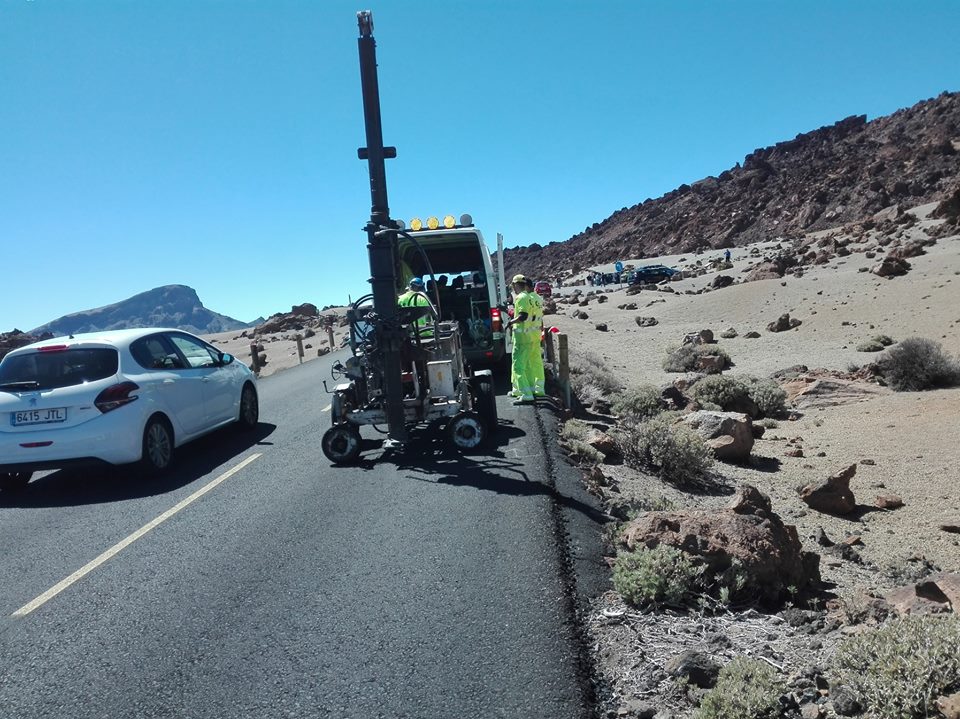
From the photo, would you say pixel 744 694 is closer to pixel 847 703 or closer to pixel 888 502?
pixel 847 703

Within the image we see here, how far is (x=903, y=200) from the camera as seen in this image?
70.5 meters

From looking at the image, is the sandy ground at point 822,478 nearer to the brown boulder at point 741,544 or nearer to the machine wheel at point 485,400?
the brown boulder at point 741,544

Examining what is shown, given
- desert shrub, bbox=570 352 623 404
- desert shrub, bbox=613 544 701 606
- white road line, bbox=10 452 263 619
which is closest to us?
desert shrub, bbox=613 544 701 606

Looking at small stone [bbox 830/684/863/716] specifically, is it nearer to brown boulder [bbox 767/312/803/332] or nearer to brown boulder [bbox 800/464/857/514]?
brown boulder [bbox 800/464/857/514]

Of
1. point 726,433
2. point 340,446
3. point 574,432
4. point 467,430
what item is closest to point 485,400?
point 467,430

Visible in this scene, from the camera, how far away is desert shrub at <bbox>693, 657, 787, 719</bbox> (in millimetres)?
2904

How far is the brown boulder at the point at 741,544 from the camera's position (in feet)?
14.4

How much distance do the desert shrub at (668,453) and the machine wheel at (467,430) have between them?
1.89 m

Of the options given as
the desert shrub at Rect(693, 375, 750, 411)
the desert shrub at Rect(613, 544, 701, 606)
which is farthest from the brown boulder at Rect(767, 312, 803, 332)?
the desert shrub at Rect(613, 544, 701, 606)

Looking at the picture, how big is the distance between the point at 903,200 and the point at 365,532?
78.9 metres

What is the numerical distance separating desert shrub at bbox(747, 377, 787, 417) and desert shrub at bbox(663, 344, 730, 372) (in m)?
6.43

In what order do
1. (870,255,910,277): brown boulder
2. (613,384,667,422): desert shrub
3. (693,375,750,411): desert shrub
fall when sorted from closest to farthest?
(613,384,667,422): desert shrub < (693,375,750,411): desert shrub < (870,255,910,277): brown boulder

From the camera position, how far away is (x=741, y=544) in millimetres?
4496

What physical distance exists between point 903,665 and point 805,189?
98709 millimetres
